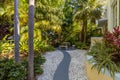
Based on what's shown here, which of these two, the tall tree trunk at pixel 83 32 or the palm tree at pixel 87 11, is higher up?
the palm tree at pixel 87 11

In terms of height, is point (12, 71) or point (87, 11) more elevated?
point (87, 11)

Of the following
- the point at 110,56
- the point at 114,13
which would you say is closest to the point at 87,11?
the point at 114,13

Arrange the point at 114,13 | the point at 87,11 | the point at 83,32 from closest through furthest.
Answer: the point at 114,13
the point at 87,11
the point at 83,32

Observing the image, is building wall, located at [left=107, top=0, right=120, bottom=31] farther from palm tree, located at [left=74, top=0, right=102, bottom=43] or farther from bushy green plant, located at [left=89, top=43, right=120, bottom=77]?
palm tree, located at [left=74, top=0, right=102, bottom=43]

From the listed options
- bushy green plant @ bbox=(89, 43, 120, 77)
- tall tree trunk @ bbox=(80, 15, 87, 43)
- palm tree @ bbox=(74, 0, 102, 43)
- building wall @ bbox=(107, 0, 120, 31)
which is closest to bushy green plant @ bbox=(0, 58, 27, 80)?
bushy green plant @ bbox=(89, 43, 120, 77)

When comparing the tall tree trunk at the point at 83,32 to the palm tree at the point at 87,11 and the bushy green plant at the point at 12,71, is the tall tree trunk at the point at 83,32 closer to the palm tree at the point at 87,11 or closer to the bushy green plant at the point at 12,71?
the palm tree at the point at 87,11

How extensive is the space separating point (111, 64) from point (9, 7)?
594 inches

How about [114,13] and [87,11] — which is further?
[87,11]

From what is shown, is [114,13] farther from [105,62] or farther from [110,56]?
[105,62]

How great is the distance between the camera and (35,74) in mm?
11469

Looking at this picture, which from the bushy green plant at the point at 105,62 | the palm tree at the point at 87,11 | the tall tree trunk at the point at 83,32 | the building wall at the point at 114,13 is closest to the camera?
the bushy green plant at the point at 105,62

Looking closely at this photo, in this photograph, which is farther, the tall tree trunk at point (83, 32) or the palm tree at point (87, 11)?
the tall tree trunk at point (83, 32)

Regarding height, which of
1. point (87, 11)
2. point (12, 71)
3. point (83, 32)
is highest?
point (87, 11)

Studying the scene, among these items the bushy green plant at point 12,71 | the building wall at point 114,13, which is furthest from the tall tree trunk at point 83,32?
the bushy green plant at point 12,71
